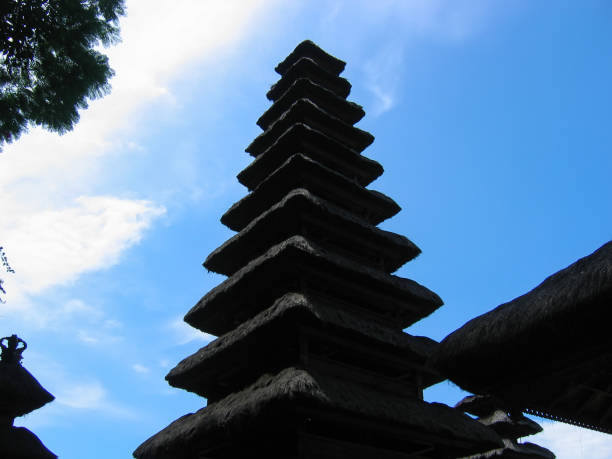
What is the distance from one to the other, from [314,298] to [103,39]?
23.8ft

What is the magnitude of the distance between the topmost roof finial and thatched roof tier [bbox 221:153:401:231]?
299 inches

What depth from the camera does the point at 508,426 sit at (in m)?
15.6

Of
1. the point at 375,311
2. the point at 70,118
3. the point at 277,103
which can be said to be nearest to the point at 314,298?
the point at 375,311

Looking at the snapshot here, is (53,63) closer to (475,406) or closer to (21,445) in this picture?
(21,445)

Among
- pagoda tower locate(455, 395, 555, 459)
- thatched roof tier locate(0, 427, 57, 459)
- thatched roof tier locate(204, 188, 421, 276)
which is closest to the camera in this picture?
thatched roof tier locate(0, 427, 57, 459)

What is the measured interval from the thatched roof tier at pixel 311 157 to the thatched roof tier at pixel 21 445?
1074 centimetres

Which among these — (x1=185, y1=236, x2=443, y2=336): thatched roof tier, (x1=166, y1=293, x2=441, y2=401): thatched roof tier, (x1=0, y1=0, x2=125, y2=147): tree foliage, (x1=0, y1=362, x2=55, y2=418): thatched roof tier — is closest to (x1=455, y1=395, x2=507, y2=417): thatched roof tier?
(x1=166, y1=293, x2=441, y2=401): thatched roof tier

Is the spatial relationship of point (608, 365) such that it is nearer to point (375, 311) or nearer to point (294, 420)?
point (294, 420)

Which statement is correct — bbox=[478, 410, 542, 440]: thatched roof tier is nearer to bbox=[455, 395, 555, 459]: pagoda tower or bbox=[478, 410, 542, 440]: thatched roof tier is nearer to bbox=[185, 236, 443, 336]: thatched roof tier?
bbox=[455, 395, 555, 459]: pagoda tower

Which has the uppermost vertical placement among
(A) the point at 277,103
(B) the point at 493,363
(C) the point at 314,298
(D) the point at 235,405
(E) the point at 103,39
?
(A) the point at 277,103

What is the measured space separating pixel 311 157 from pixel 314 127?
1968 millimetres

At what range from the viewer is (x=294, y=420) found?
31.6ft

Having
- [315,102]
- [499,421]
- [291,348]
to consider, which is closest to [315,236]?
[291,348]

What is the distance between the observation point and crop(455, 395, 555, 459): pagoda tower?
593 inches
